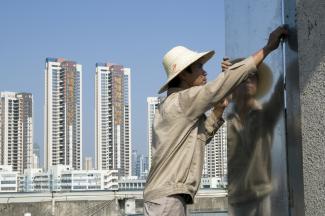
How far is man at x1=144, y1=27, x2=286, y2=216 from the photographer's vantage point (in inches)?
75.8

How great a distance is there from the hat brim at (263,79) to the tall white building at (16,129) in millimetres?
74373

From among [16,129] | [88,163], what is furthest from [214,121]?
[88,163]

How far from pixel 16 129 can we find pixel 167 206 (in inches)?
3024

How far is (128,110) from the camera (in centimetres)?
8025

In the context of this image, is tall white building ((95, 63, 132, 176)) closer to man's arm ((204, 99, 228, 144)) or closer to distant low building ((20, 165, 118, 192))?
distant low building ((20, 165, 118, 192))

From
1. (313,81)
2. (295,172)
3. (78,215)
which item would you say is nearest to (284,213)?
(295,172)

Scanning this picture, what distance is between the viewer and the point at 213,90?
6.26 ft

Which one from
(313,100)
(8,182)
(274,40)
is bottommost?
(8,182)

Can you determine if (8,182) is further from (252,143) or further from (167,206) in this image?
(167,206)

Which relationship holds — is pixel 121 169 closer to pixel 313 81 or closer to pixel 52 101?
pixel 52 101

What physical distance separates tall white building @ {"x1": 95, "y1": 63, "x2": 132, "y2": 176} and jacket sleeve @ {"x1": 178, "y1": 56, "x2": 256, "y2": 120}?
2707 inches

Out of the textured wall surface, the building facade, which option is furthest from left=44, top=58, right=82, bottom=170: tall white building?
the textured wall surface

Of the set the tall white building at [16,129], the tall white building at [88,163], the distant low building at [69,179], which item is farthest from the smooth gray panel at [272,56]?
the tall white building at [88,163]

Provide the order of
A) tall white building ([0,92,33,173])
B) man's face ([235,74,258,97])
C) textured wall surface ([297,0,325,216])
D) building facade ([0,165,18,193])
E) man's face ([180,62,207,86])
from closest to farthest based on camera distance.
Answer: textured wall surface ([297,0,325,216])
man's face ([180,62,207,86])
man's face ([235,74,258,97])
building facade ([0,165,18,193])
tall white building ([0,92,33,173])
